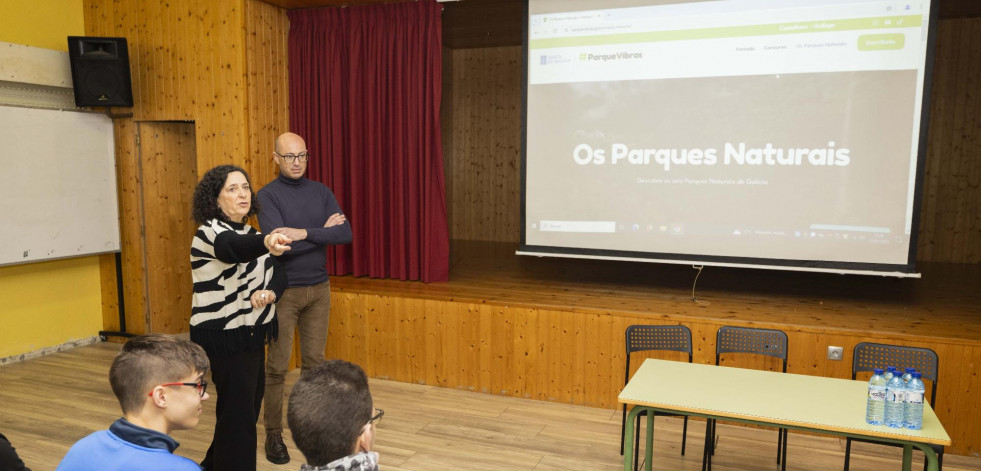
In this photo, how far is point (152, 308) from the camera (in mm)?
6164

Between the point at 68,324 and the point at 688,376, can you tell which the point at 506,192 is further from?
the point at 688,376

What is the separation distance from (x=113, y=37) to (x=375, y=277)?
304cm

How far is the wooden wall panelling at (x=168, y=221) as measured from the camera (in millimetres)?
6113

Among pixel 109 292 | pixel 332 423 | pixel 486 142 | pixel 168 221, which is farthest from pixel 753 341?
pixel 486 142

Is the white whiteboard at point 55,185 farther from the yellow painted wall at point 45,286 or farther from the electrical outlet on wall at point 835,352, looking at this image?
the electrical outlet on wall at point 835,352

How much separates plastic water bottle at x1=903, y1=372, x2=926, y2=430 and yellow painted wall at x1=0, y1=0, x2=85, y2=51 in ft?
21.8

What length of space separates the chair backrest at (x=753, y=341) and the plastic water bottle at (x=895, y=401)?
1.11 metres

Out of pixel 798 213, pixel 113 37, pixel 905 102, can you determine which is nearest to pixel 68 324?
pixel 113 37

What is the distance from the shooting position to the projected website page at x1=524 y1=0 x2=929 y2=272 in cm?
429

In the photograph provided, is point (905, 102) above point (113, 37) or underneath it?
underneath

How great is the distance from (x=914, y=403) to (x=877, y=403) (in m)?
0.12

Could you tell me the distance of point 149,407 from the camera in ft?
5.62

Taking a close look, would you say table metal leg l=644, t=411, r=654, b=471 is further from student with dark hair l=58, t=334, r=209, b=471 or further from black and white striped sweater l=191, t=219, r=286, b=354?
student with dark hair l=58, t=334, r=209, b=471

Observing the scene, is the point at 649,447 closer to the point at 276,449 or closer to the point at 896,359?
the point at 896,359
